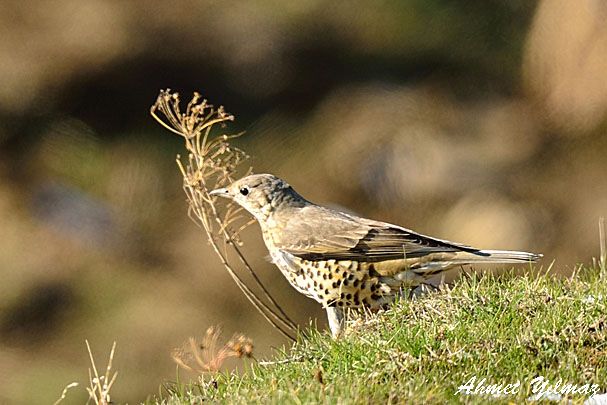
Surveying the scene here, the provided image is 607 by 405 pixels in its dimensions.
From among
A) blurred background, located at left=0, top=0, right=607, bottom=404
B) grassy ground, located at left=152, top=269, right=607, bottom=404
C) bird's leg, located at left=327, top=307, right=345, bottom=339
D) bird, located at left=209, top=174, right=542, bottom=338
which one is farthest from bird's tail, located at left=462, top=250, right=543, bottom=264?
blurred background, located at left=0, top=0, right=607, bottom=404

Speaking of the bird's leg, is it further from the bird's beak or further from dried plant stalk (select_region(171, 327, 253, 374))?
the bird's beak

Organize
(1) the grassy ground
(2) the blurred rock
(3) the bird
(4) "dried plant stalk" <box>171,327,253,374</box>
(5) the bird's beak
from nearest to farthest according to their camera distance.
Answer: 1. (1) the grassy ground
2. (4) "dried plant stalk" <box>171,327,253,374</box>
3. (3) the bird
4. (5) the bird's beak
5. (2) the blurred rock

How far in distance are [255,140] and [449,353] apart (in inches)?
400

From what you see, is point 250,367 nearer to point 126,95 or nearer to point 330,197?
point 330,197

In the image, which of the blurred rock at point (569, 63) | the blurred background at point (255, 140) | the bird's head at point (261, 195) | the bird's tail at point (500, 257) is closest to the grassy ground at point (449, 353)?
the bird's tail at point (500, 257)

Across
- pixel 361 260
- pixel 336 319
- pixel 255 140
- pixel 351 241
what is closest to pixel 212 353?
pixel 336 319

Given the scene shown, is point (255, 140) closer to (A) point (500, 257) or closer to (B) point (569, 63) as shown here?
(B) point (569, 63)

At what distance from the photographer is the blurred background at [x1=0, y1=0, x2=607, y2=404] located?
52.8 feet

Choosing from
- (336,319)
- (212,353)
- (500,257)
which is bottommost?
(336,319)

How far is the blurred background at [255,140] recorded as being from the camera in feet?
52.8

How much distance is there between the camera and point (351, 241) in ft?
28.0

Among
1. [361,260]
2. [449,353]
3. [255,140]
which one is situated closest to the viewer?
[449,353]

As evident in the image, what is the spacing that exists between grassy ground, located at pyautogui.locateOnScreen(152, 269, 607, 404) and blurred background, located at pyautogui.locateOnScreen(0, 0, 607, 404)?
25.8 feet

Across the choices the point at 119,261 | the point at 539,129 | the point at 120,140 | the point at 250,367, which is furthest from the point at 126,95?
the point at 250,367
